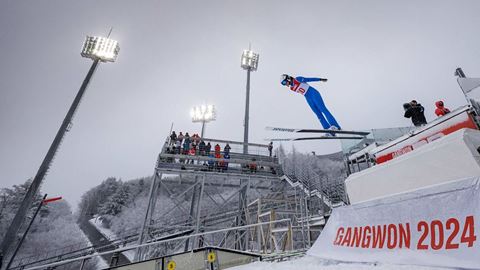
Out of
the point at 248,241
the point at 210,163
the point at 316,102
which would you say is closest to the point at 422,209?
the point at 316,102

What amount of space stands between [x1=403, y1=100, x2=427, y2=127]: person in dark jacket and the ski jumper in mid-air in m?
2.11

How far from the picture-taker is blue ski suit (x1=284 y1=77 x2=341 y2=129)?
8406 millimetres

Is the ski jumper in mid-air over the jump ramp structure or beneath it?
over

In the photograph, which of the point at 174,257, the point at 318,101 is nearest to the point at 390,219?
the point at 174,257

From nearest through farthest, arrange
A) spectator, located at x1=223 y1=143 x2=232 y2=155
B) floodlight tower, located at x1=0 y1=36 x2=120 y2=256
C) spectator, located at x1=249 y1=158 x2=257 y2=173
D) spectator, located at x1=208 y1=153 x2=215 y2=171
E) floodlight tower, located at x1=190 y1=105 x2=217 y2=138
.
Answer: floodlight tower, located at x1=0 y1=36 x2=120 y2=256 → spectator, located at x1=208 y1=153 x2=215 y2=171 → spectator, located at x1=249 y1=158 x2=257 y2=173 → spectator, located at x1=223 y1=143 x2=232 y2=155 → floodlight tower, located at x1=190 y1=105 x2=217 y2=138

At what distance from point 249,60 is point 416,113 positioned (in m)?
22.8

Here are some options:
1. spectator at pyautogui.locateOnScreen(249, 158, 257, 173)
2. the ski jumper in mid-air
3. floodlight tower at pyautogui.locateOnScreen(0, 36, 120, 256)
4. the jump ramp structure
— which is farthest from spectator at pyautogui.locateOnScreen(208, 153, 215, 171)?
the jump ramp structure

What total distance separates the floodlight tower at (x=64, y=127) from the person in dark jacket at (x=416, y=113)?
17610mm

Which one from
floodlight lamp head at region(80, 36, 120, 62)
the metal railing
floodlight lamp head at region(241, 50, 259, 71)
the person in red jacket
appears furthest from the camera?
floodlight lamp head at region(241, 50, 259, 71)

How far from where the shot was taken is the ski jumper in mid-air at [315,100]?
8383 millimetres

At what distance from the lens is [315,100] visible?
29.1 feet

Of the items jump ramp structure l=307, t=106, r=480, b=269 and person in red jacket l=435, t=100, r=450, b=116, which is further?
person in red jacket l=435, t=100, r=450, b=116

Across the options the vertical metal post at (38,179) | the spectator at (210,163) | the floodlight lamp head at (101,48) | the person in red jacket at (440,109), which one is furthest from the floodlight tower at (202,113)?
the person in red jacket at (440,109)

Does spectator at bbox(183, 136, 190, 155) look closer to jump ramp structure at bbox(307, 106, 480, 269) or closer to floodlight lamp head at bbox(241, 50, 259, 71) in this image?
jump ramp structure at bbox(307, 106, 480, 269)
